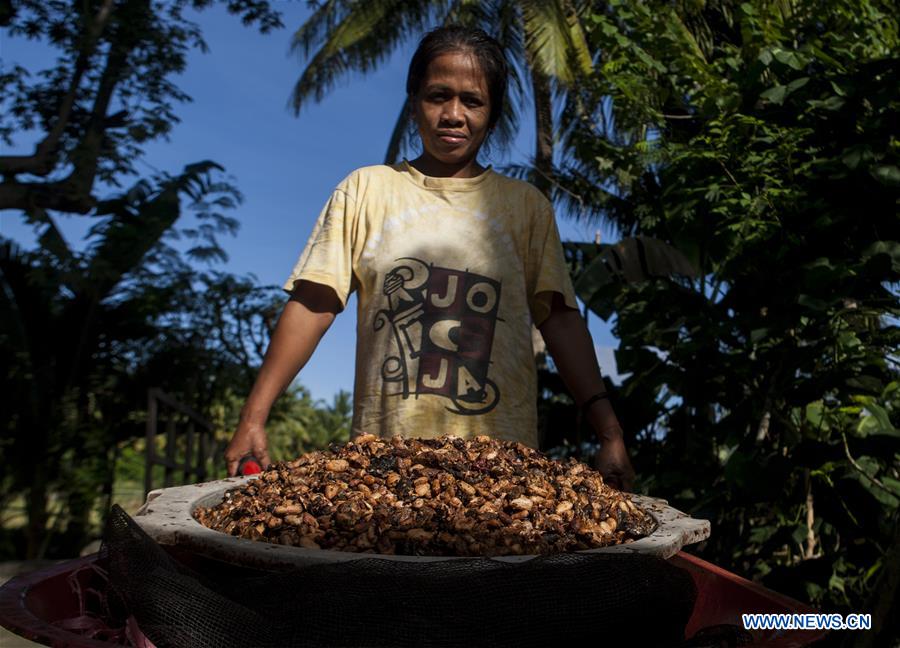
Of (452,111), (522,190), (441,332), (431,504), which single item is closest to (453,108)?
(452,111)

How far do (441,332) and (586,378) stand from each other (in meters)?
0.38

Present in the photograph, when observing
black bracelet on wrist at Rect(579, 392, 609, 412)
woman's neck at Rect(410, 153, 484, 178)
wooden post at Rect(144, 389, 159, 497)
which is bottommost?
wooden post at Rect(144, 389, 159, 497)

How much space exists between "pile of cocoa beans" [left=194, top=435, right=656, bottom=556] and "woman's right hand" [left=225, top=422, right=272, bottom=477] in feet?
1.10

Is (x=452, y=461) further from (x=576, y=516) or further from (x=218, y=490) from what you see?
(x=218, y=490)

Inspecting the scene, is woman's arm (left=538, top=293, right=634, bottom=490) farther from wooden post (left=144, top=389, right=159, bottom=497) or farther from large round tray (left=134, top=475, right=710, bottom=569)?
wooden post (left=144, top=389, right=159, bottom=497)

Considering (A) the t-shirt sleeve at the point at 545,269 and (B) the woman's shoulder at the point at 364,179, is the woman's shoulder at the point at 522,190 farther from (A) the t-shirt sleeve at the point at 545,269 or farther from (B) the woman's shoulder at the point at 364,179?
(B) the woman's shoulder at the point at 364,179

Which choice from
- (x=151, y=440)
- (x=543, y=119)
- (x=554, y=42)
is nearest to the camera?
(x=151, y=440)

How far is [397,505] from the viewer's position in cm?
128

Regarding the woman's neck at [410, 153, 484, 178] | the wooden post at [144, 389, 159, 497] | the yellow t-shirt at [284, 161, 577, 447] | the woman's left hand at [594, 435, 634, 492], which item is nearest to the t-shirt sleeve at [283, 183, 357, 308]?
the yellow t-shirt at [284, 161, 577, 447]

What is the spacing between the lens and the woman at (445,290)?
1904 mm

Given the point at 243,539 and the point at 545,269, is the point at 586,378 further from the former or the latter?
the point at 243,539

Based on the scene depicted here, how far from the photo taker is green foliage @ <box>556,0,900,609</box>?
362 centimetres

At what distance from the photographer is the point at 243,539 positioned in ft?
3.67

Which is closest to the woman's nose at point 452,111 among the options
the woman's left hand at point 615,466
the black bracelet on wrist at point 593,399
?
the black bracelet on wrist at point 593,399
